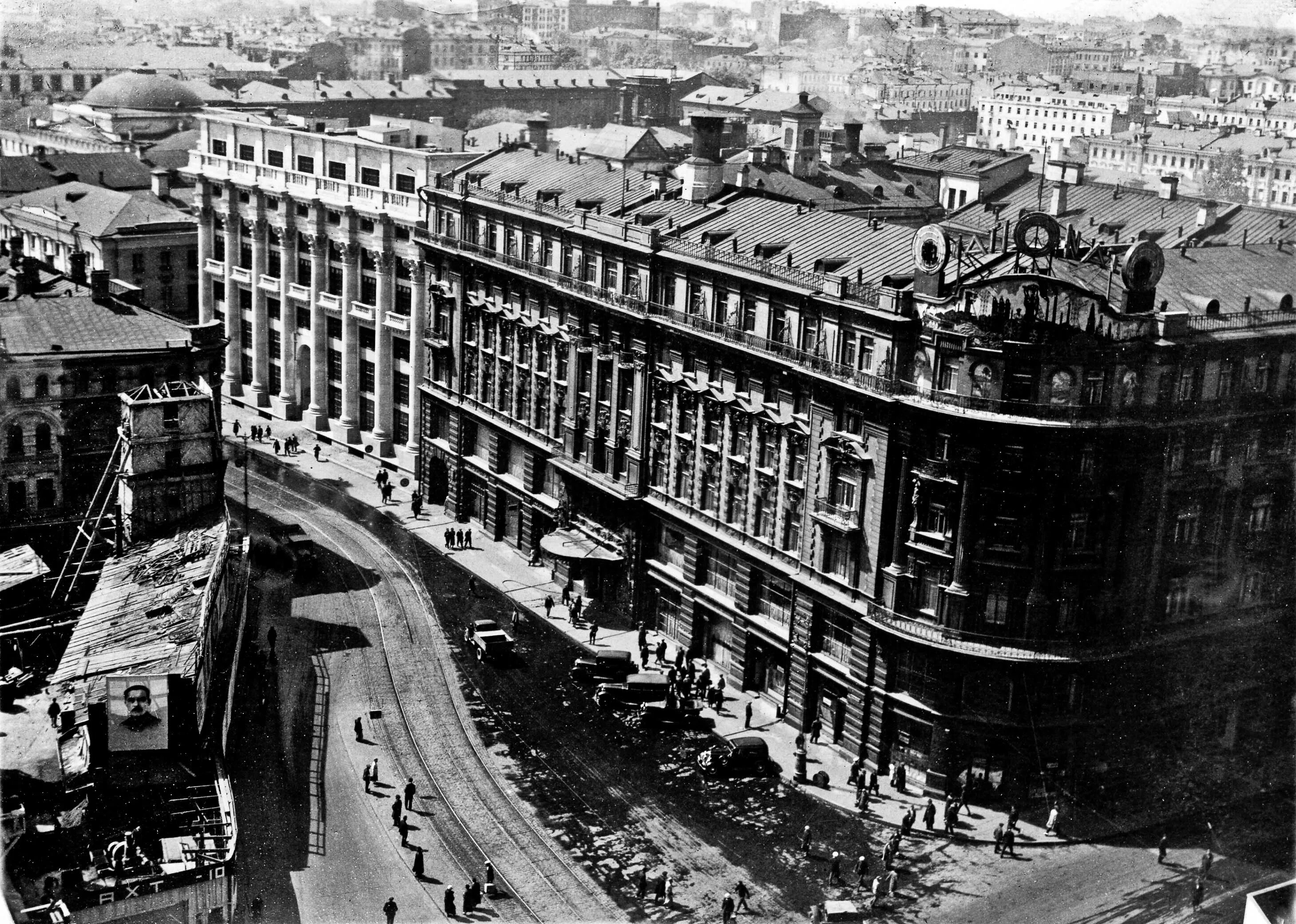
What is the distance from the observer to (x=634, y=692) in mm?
76250

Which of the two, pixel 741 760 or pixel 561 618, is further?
pixel 561 618

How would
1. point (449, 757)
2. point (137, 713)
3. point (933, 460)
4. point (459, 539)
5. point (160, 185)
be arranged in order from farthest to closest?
point (160, 185)
point (459, 539)
point (449, 757)
point (933, 460)
point (137, 713)

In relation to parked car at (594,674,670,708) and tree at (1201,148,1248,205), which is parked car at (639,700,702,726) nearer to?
parked car at (594,674,670,708)

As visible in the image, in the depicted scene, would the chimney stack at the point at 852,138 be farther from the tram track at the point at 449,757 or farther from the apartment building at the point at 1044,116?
the tram track at the point at 449,757

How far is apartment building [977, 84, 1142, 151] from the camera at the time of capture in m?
169

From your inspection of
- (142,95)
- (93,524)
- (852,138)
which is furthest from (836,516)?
(142,95)

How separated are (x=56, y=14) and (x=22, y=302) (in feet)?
280

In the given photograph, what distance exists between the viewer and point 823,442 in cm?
7156

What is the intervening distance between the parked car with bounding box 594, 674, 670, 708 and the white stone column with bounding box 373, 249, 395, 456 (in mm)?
49123

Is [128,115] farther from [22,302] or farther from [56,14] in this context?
[22,302]

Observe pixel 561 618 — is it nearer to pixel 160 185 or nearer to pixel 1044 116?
pixel 160 185

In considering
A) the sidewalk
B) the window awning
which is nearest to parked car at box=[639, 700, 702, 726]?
the sidewalk

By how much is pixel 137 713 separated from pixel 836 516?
33530 millimetres

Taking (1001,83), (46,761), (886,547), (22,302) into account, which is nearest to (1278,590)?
(886,547)
